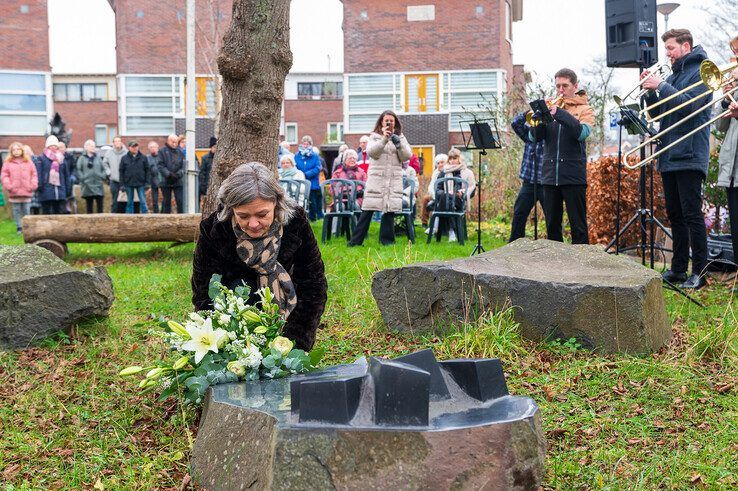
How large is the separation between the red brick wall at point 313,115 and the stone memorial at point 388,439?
4053 cm

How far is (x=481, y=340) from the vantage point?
5941 millimetres

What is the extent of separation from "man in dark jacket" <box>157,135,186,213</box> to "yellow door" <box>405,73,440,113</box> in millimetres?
19538

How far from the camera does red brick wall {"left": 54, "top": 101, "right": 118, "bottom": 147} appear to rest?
142 ft

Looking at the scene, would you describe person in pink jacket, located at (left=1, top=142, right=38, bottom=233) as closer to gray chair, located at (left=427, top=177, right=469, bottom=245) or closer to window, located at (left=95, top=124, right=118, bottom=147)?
gray chair, located at (left=427, top=177, right=469, bottom=245)

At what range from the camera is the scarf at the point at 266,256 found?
4.67 m

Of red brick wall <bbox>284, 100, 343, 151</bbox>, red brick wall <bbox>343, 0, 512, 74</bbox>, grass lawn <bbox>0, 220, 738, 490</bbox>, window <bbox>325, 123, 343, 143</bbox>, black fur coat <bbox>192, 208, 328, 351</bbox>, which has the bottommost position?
grass lawn <bbox>0, 220, 738, 490</bbox>

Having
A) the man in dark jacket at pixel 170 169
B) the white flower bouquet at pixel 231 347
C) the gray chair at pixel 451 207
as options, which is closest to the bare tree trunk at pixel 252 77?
the white flower bouquet at pixel 231 347

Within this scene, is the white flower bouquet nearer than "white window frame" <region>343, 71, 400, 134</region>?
Yes

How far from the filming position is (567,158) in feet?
29.6

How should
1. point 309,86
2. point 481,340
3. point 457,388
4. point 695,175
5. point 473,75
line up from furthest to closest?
point 309,86
point 473,75
point 695,175
point 481,340
point 457,388

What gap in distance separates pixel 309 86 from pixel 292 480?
4480 centimetres

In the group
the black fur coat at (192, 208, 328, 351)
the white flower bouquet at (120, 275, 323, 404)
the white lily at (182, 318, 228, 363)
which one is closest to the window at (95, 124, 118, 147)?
the black fur coat at (192, 208, 328, 351)

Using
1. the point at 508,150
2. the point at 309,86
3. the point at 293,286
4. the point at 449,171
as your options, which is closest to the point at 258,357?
the point at 293,286

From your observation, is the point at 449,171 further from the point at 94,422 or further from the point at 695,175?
the point at 94,422
